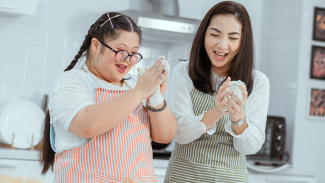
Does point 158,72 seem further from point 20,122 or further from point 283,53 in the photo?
point 283,53

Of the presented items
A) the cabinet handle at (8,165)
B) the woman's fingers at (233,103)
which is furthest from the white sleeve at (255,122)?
the cabinet handle at (8,165)

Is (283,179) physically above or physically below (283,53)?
below

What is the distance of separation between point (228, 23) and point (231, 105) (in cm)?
33

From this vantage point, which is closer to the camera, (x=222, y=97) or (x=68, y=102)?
(x=68, y=102)

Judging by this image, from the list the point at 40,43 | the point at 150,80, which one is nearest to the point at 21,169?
the point at 40,43

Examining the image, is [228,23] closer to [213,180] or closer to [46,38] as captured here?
[213,180]

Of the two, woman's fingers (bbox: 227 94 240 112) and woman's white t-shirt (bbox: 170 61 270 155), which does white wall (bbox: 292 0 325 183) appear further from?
woman's fingers (bbox: 227 94 240 112)

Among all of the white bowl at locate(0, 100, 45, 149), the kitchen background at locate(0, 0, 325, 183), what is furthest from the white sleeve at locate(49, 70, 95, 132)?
the kitchen background at locate(0, 0, 325, 183)

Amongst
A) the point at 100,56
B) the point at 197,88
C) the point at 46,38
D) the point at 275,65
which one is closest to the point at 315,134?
the point at 275,65

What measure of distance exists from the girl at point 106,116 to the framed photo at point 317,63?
238 centimetres

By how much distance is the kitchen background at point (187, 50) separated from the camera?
2676 mm

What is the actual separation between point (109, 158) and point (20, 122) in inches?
66.0

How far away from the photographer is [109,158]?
3.17 feet

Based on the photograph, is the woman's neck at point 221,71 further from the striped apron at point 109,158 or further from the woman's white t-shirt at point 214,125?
the striped apron at point 109,158
